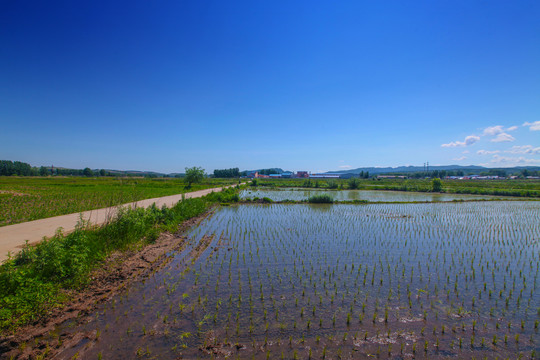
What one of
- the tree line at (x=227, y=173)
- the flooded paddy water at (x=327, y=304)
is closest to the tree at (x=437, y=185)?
the flooded paddy water at (x=327, y=304)

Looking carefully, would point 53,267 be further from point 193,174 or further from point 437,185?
point 437,185

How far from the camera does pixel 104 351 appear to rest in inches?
162

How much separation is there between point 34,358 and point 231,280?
12.7ft

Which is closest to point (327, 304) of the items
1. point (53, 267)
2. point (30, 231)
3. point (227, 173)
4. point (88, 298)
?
point (88, 298)

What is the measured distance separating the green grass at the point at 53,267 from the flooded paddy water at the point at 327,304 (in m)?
0.99

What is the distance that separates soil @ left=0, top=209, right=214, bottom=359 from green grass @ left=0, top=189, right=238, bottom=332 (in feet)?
0.63

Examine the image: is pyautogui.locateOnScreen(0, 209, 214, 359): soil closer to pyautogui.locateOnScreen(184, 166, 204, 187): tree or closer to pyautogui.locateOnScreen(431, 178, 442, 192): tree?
pyautogui.locateOnScreen(184, 166, 204, 187): tree

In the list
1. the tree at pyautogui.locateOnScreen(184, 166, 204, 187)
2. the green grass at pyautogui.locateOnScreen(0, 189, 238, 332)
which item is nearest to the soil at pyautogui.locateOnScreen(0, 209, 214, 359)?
the green grass at pyautogui.locateOnScreen(0, 189, 238, 332)

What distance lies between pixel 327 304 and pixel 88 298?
5.25m

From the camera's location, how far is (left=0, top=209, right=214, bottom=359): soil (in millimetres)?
4115

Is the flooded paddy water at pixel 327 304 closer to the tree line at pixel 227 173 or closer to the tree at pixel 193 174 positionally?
the tree at pixel 193 174

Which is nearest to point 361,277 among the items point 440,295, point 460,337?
point 440,295

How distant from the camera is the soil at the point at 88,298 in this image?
13.5 feet

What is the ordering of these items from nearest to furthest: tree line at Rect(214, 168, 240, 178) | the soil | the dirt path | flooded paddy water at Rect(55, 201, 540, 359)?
the soil → flooded paddy water at Rect(55, 201, 540, 359) → the dirt path → tree line at Rect(214, 168, 240, 178)
